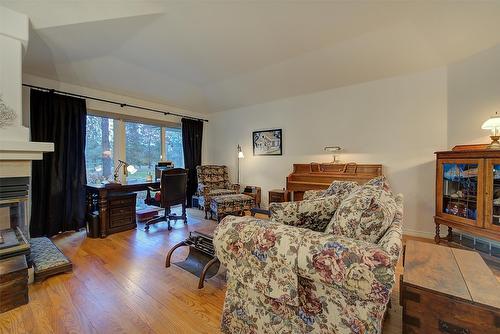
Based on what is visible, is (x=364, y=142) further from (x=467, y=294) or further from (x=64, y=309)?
(x=64, y=309)

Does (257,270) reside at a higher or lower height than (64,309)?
higher

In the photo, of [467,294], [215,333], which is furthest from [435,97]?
[215,333]

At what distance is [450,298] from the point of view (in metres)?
1.04

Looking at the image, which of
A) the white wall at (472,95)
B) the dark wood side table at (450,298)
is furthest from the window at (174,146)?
the white wall at (472,95)

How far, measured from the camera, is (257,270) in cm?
121

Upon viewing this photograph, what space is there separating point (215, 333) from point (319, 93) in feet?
12.9

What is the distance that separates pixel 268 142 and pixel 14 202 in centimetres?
388

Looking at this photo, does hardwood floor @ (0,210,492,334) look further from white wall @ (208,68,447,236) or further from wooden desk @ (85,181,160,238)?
white wall @ (208,68,447,236)

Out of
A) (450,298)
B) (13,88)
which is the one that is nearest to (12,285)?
(13,88)

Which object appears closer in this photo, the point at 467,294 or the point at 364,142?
the point at 467,294

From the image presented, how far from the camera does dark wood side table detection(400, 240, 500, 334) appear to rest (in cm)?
99

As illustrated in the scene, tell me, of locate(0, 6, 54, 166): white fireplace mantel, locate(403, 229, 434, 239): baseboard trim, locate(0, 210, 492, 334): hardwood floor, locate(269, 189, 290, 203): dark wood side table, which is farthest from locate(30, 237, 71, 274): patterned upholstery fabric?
locate(403, 229, 434, 239): baseboard trim

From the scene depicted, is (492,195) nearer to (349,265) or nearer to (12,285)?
(349,265)

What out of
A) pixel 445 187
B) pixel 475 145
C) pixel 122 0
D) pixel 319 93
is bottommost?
pixel 445 187
